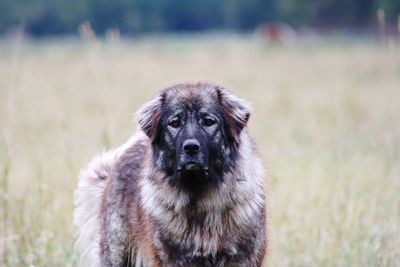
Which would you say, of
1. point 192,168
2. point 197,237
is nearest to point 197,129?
point 192,168

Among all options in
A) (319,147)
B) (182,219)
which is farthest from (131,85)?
(182,219)

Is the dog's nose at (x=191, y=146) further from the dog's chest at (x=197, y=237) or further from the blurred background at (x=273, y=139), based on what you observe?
the blurred background at (x=273, y=139)

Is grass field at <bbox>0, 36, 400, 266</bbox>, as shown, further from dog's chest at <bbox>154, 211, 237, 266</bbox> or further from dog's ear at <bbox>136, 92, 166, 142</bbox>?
dog's chest at <bbox>154, 211, 237, 266</bbox>

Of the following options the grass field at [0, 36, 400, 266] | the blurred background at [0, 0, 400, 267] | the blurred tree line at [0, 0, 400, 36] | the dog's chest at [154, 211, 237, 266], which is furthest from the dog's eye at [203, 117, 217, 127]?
the blurred tree line at [0, 0, 400, 36]

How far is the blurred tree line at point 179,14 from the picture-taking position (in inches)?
2151

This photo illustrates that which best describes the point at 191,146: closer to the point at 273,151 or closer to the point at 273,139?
the point at 273,151

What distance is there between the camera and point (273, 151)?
10773 mm

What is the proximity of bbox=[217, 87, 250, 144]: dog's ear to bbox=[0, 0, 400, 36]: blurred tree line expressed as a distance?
4195 centimetres

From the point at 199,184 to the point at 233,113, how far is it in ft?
1.66

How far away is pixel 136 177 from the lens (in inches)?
227

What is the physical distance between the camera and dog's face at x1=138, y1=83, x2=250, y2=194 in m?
5.10

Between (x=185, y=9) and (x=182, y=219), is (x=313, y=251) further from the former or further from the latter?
(x=185, y=9)

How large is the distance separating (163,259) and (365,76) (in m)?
18.5

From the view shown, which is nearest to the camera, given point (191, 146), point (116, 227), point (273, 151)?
point (191, 146)
